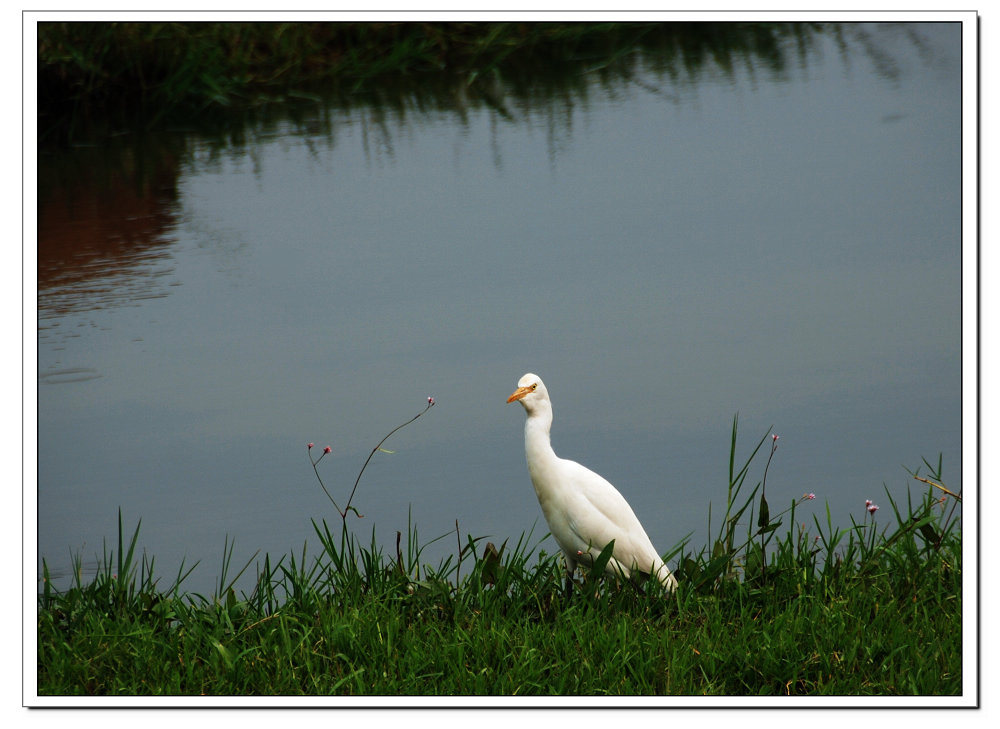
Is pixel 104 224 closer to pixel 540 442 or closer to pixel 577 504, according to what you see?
pixel 540 442

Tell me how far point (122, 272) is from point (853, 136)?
146 centimetres

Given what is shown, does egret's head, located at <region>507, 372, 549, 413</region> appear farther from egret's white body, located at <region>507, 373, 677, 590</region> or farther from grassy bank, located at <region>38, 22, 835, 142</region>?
grassy bank, located at <region>38, 22, 835, 142</region>

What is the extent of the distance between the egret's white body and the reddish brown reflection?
30.9 inches

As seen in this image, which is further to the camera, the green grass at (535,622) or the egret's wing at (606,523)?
the egret's wing at (606,523)

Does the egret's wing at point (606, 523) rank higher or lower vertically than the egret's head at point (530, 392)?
lower

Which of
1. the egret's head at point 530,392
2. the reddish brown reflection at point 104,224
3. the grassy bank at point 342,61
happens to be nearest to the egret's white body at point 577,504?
the egret's head at point 530,392

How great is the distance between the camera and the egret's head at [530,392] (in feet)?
6.33

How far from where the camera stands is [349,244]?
6.91 feet

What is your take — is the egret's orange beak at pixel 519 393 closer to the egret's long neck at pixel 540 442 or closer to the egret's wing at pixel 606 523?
the egret's long neck at pixel 540 442
